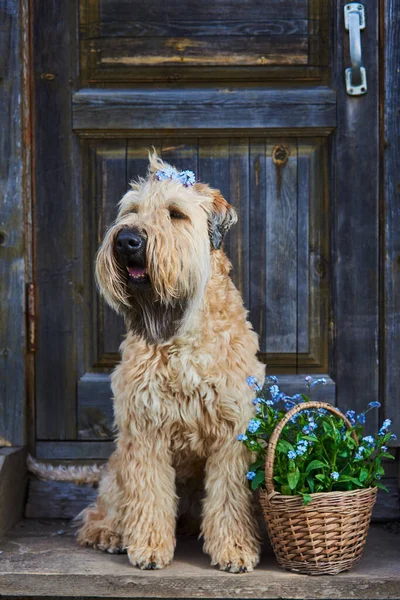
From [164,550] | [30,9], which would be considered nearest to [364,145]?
[30,9]

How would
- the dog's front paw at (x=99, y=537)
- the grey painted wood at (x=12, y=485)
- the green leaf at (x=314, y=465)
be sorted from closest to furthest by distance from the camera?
1. the green leaf at (x=314, y=465)
2. the dog's front paw at (x=99, y=537)
3. the grey painted wood at (x=12, y=485)

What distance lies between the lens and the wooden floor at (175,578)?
285 centimetres

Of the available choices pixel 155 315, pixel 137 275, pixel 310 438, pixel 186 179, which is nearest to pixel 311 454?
pixel 310 438

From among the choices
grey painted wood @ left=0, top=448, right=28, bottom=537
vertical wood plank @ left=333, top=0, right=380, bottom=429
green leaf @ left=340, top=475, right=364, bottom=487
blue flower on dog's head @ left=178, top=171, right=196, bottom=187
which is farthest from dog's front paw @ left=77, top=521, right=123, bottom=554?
blue flower on dog's head @ left=178, top=171, right=196, bottom=187

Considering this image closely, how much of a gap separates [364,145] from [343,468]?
1544mm

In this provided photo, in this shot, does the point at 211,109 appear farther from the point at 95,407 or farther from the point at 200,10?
the point at 95,407

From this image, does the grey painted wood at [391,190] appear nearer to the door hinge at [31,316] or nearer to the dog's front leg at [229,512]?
the dog's front leg at [229,512]

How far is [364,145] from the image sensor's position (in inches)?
150

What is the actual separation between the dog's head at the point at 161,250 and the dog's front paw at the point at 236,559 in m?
0.82

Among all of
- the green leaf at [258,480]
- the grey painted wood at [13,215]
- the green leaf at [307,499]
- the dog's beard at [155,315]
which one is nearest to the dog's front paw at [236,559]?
the green leaf at [258,480]

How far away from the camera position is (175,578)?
2.98m

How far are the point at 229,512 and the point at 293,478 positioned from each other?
0.34 meters

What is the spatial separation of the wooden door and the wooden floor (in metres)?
0.73

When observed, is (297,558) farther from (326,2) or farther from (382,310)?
(326,2)
